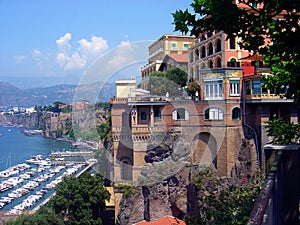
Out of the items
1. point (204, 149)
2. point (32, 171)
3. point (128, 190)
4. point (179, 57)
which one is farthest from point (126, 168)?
point (32, 171)

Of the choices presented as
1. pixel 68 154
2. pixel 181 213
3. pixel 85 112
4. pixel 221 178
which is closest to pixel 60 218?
pixel 85 112

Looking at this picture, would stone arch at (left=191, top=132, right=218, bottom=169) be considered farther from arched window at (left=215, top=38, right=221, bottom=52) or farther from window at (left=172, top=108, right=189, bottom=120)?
arched window at (left=215, top=38, right=221, bottom=52)

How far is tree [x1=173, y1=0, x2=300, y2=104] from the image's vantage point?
20.2 ft

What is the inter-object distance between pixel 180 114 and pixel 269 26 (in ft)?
57.4

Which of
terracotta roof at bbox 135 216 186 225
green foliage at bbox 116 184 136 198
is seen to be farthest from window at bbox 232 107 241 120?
green foliage at bbox 116 184 136 198

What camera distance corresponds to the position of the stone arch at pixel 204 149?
2273 centimetres

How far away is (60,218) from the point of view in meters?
28.2

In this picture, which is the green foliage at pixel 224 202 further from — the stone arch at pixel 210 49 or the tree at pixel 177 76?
the stone arch at pixel 210 49

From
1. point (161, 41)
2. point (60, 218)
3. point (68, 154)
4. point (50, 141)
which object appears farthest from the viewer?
point (50, 141)

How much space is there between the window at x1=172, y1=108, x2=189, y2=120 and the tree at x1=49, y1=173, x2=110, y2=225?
1015 cm

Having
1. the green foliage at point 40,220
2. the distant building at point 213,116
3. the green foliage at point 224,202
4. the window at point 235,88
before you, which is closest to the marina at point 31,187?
the green foliage at point 40,220

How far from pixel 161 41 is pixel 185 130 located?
20.6 m

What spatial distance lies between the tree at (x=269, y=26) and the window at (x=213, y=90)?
15359mm

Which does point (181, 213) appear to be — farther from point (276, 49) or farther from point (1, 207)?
point (1, 207)
